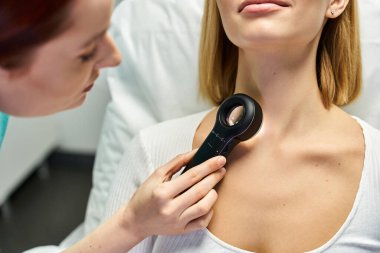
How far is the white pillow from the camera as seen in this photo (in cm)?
129

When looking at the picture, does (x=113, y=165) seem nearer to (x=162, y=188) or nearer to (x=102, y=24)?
(x=162, y=188)

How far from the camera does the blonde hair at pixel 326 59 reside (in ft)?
3.22

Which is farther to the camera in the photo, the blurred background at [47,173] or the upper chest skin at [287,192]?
the blurred background at [47,173]

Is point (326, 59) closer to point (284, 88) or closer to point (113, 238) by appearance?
point (284, 88)

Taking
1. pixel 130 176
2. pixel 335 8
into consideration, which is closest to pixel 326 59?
pixel 335 8

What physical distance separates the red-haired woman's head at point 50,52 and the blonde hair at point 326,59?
1.52 feet

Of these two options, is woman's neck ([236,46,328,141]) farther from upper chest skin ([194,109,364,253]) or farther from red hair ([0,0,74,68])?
red hair ([0,0,74,68])

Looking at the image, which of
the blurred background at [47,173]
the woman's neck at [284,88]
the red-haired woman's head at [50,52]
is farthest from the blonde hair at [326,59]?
the blurred background at [47,173]

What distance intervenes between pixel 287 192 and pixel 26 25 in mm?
569

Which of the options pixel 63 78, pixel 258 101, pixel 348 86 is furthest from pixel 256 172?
pixel 63 78

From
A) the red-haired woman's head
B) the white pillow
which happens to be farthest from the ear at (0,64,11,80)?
the white pillow

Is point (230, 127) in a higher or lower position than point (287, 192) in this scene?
higher

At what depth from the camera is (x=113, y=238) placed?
0.88 m

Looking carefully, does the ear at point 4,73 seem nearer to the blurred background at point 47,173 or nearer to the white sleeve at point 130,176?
the white sleeve at point 130,176
